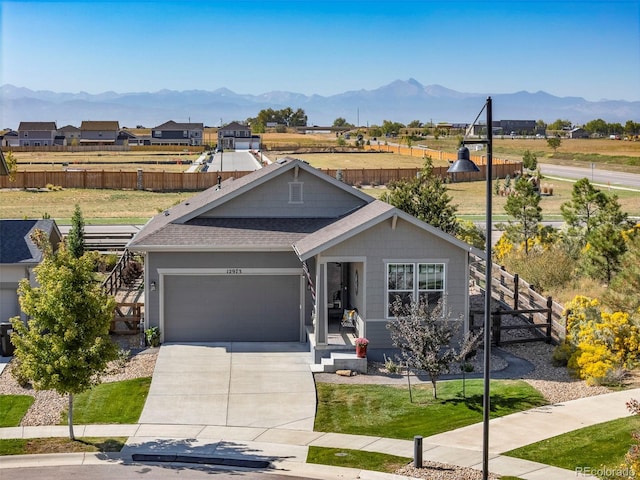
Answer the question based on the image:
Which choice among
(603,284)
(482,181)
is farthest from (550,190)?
(603,284)

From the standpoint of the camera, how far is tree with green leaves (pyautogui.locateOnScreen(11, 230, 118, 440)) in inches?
687

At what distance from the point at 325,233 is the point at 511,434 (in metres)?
9.50

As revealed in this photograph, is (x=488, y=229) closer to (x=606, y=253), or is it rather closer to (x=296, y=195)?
(x=296, y=195)

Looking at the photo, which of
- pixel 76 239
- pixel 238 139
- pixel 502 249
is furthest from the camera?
pixel 238 139

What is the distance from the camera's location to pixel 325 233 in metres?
26.0

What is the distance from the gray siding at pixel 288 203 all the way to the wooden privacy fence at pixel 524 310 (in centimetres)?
563

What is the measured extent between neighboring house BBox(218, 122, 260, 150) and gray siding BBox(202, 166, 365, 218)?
129m

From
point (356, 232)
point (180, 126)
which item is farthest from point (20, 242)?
point (180, 126)

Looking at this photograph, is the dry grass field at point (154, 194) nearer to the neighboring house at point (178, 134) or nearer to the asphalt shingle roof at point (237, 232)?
the neighboring house at point (178, 134)

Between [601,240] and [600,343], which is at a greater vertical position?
[601,240]

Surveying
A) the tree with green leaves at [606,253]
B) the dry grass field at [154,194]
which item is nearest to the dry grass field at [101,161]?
the dry grass field at [154,194]

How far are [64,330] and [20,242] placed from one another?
10.9m

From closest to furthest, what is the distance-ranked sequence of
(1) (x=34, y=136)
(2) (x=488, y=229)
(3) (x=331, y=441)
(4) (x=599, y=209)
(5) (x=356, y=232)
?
(2) (x=488, y=229)
(3) (x=331, y=441)
(5) (x=356, y=232)
(4) (x=599, y=209)
(1) (x=34, y=136)

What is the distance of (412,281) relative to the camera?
24.5m
